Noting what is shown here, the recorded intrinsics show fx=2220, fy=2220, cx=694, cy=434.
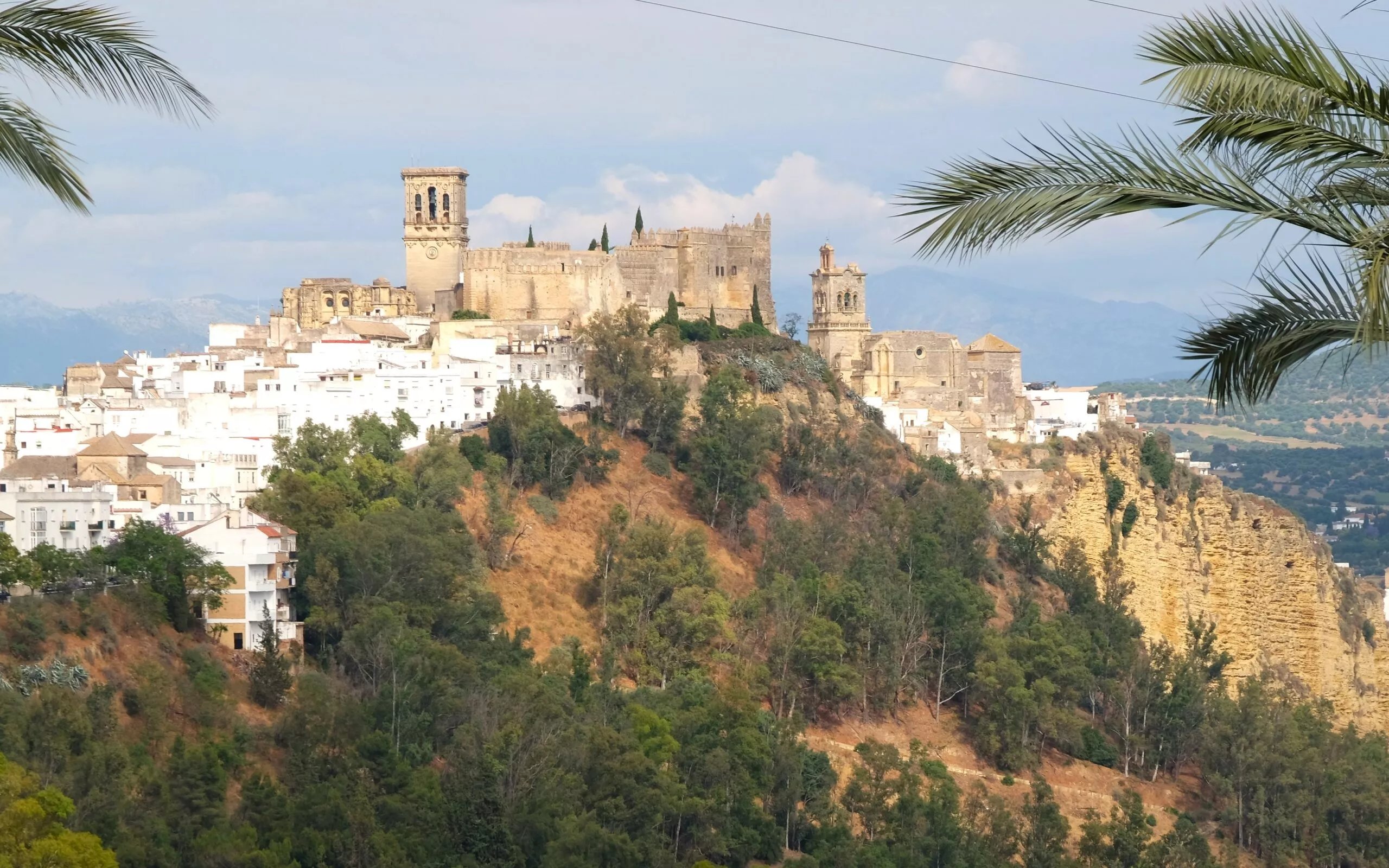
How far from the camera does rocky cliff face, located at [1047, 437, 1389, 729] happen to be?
7431 centimetres

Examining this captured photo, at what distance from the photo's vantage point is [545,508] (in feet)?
189

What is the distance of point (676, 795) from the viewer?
4278 cm

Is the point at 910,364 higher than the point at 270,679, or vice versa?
the point at 910,364

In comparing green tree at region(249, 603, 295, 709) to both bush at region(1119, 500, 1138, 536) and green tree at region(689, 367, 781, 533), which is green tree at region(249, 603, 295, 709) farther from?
bush at region(1119, 500, 1138, 536)

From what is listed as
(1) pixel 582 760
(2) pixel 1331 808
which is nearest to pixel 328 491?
(1) pixel 582 760

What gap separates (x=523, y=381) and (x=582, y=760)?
70.2 ft

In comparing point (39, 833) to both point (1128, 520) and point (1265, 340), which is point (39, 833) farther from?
point (1128, 520)

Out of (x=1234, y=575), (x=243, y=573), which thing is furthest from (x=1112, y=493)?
(x=243, y=573)

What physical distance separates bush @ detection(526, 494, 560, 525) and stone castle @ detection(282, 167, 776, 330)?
977 cm

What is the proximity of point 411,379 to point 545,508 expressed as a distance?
5286mm

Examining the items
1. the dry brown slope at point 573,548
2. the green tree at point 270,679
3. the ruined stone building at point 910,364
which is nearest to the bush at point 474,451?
the dry brown slope at point 573,548

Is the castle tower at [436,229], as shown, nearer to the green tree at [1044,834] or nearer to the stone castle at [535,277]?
the stone castle at [535,277]

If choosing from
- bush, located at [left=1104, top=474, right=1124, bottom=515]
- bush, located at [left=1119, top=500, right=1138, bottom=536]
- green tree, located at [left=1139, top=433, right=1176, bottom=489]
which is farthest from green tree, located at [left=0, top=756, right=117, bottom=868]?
green tree, located at [left=1139, top=433, right=1176, bottom=489]

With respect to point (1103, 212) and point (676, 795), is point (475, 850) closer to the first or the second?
point (676, 795)
